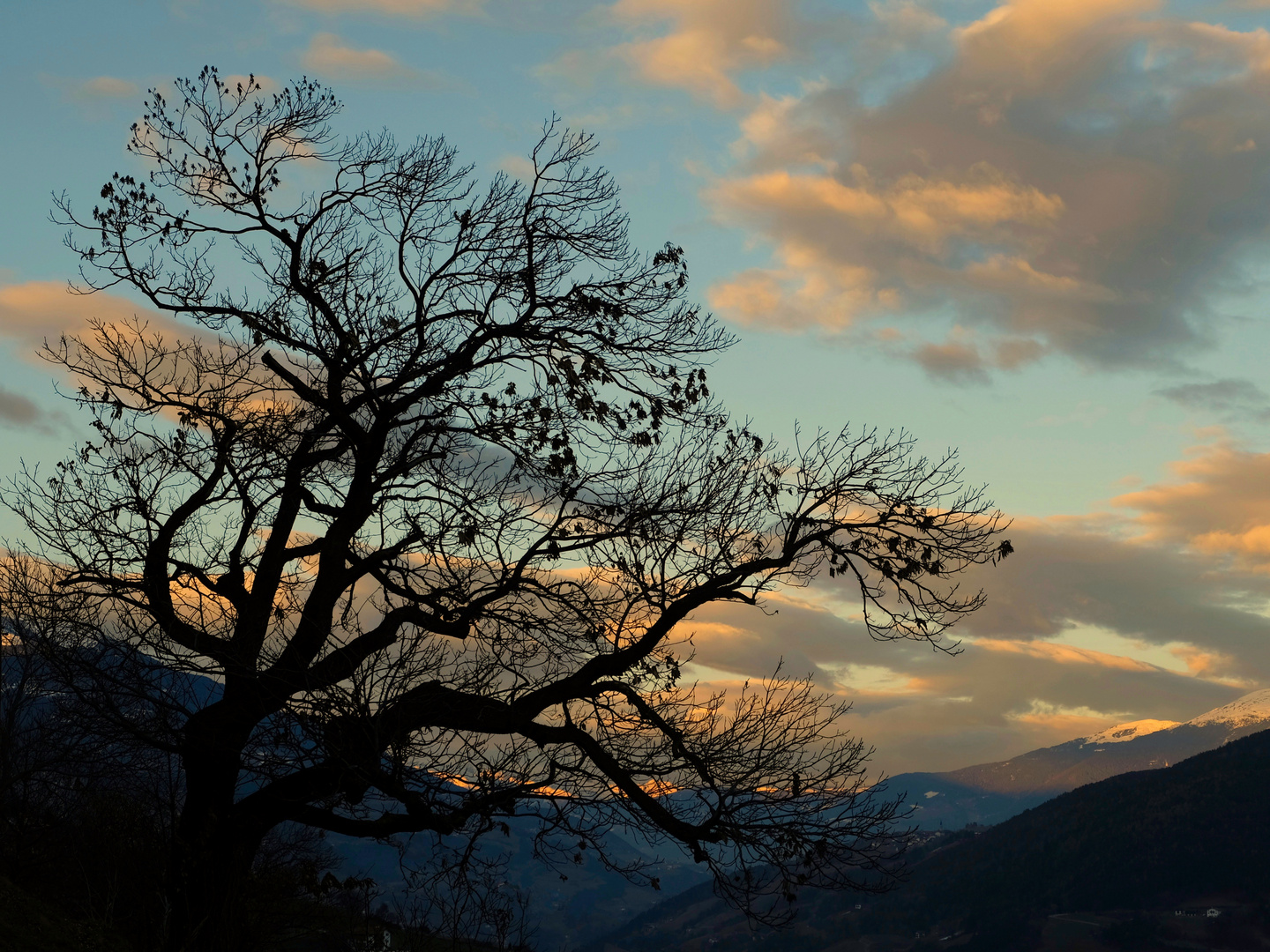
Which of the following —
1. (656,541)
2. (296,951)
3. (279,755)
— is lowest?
(296,951)

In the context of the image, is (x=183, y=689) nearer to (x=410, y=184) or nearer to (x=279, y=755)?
(x=279, y=755)

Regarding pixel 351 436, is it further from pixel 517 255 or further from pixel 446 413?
pixel 517 255

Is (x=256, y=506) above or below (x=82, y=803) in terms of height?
above

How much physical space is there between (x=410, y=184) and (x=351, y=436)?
4.03 metres

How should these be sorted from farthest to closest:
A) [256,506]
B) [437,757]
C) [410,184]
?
[410,184] < [256,506] < [437,757]

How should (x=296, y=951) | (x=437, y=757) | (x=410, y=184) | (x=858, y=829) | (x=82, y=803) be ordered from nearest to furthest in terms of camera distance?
(x=437, y=757), (x=858, y=829), (x=410, y=184), (x=82, y=803), (x=296, y=951)

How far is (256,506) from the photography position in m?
15.5

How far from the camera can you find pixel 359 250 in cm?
1642

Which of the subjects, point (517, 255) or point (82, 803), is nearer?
point (517, 255)

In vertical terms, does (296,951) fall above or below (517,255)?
below

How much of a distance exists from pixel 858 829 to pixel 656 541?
4616 mm

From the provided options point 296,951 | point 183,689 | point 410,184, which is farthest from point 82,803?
point 410,184

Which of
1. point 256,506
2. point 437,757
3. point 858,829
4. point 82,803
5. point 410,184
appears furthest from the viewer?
point 82,803

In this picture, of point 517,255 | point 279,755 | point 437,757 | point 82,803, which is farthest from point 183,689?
point 82,803
